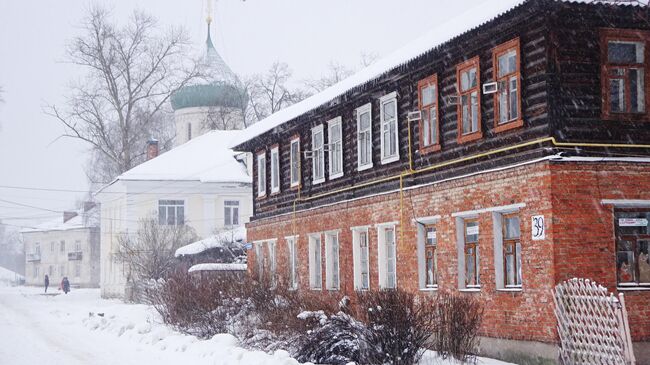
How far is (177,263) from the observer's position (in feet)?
155

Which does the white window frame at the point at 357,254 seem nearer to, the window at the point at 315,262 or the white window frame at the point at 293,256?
the window at the point at 315,262

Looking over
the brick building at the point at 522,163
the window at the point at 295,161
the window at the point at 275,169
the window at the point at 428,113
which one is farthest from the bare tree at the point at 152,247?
the window at the point at 428,113

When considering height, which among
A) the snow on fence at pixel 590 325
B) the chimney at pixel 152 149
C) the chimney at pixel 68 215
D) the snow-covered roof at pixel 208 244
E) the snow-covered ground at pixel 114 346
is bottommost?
the snow-covered ground at pixel 114 346

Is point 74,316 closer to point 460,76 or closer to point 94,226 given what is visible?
point 460,76

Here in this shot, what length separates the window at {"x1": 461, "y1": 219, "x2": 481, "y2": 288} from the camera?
21125 millimetres

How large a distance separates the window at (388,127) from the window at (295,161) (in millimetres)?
6875

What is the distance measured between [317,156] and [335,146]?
5.09ft

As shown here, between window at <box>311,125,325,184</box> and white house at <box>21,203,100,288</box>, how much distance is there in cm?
6027

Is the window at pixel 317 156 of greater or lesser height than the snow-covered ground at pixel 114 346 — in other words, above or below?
above

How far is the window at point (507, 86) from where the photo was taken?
19.4 meters

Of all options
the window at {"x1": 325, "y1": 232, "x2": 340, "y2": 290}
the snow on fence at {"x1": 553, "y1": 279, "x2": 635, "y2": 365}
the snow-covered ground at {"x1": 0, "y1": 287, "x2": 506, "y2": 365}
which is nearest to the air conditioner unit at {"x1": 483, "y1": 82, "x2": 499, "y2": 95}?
the snow on fence at {"x1": 553, "y1": 279, "x2": 635, "y2": 365}

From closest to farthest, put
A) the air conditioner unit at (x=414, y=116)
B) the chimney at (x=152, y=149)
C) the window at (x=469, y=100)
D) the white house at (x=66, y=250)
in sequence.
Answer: the window at (x=469, y=100)
the air conditioner unit at (x=414, y=116)
the chimney at (x=152, y=149)
the white house at (x=66, y=250)

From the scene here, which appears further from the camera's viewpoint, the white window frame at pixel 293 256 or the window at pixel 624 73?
the white window frame at pixel 293 256

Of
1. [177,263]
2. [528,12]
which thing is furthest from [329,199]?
[177,263]
